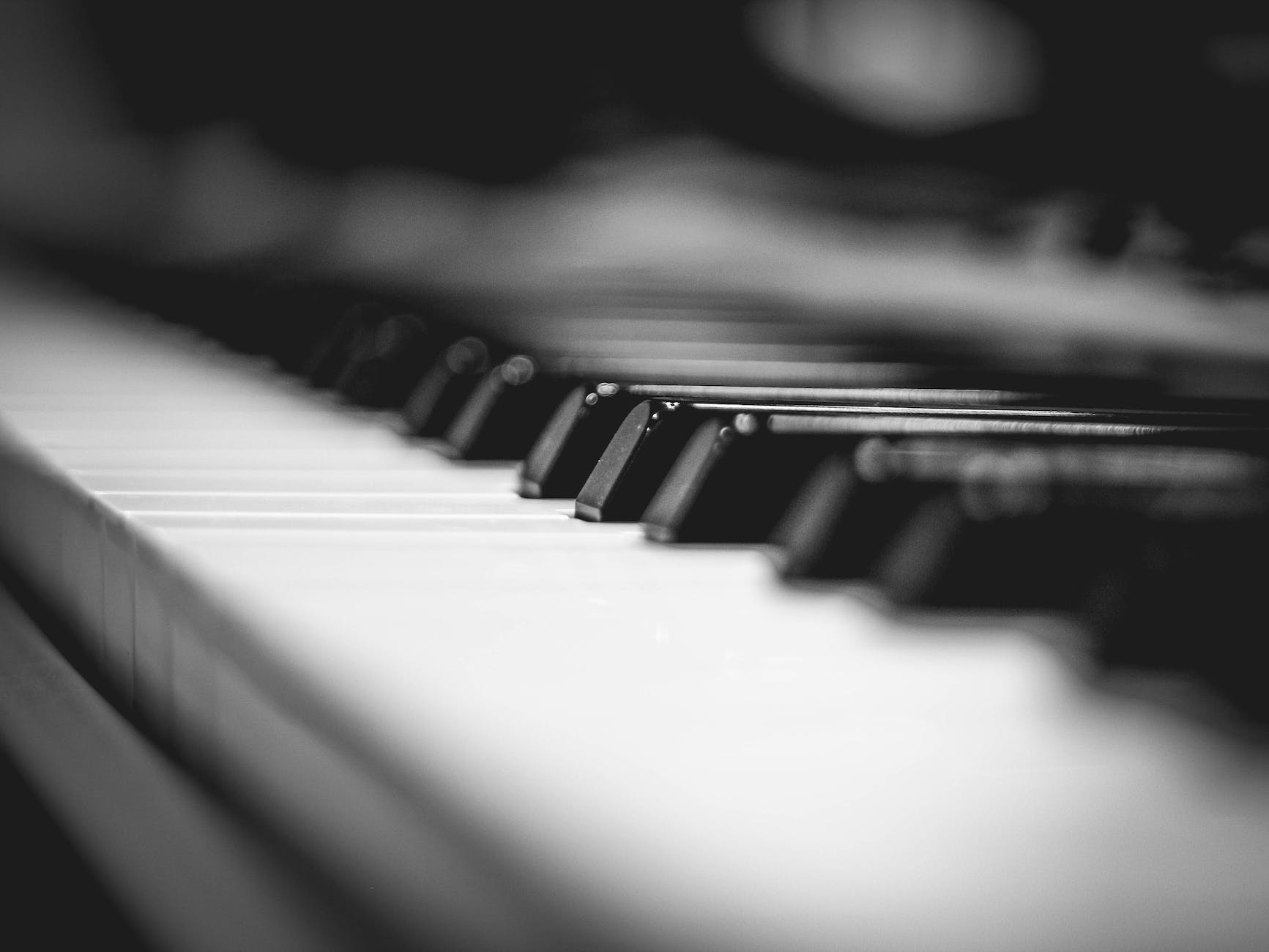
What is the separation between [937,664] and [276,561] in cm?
27

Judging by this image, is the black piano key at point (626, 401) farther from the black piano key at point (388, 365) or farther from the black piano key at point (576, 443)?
the black piano key at point (388, 365)

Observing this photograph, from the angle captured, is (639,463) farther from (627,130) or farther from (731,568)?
(627,130)

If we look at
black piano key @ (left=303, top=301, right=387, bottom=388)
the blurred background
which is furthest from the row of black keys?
the blurred background

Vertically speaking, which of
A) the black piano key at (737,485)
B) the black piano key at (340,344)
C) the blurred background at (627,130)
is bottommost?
the black piano key at (340,344)

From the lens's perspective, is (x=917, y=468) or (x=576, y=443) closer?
(x=917, y=468)

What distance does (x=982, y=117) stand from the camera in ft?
5.76

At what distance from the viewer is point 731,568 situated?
60 centimetres

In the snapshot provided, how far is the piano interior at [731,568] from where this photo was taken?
317mm

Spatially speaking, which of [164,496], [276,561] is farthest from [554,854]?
[164,496]

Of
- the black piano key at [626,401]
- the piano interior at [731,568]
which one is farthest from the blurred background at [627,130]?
the black piano key at [626,401]

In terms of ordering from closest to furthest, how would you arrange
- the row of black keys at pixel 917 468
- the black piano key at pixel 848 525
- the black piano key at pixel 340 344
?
the row of black keys at pixel 917 468 < the black piano key at pixel 848 525 < the black piano key at pixel 340 344

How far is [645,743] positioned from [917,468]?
218 millimetres

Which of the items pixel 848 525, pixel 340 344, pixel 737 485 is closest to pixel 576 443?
pixel 737 485

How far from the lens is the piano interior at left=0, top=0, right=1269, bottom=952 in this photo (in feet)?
1.04
